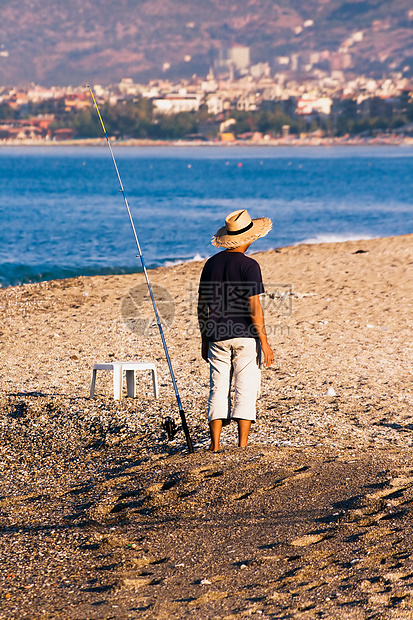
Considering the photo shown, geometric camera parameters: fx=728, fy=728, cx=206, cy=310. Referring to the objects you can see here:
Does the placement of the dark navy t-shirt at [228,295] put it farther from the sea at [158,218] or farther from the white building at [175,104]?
the white building at [175,104]

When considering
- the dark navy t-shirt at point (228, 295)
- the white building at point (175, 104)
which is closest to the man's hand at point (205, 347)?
the dark navy t-shirt at point (228, 295)

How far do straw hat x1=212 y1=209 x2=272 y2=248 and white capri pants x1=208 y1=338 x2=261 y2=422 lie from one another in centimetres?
69

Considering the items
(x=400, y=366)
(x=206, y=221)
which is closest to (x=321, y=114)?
(x=206, y=221)

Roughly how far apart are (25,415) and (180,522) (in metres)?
3.10

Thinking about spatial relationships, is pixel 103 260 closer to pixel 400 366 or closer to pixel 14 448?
pixel 400 366

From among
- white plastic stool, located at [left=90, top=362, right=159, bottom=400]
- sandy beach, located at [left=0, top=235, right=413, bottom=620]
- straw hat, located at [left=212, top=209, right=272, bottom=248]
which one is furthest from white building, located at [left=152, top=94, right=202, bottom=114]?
straw hat, located at [left=212, top=209, right=272, bottom=248]

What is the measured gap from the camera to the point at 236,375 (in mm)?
5211

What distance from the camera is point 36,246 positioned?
28.0 m

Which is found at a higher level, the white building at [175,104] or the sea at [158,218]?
the white building at [175,104]

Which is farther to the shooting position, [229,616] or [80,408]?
[80,408]

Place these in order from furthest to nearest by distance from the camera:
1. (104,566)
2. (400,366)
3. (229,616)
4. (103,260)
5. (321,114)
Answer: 1. (321,114)
2. (103,260)
3. (400,366)
4. (104,566)
5. (229,616)

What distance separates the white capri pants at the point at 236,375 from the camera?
5.17 meters

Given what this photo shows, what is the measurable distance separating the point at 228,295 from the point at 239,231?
1.54ft

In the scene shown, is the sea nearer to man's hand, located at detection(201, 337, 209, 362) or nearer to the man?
man's hand, located at detection(201, 337, 209, 362)
